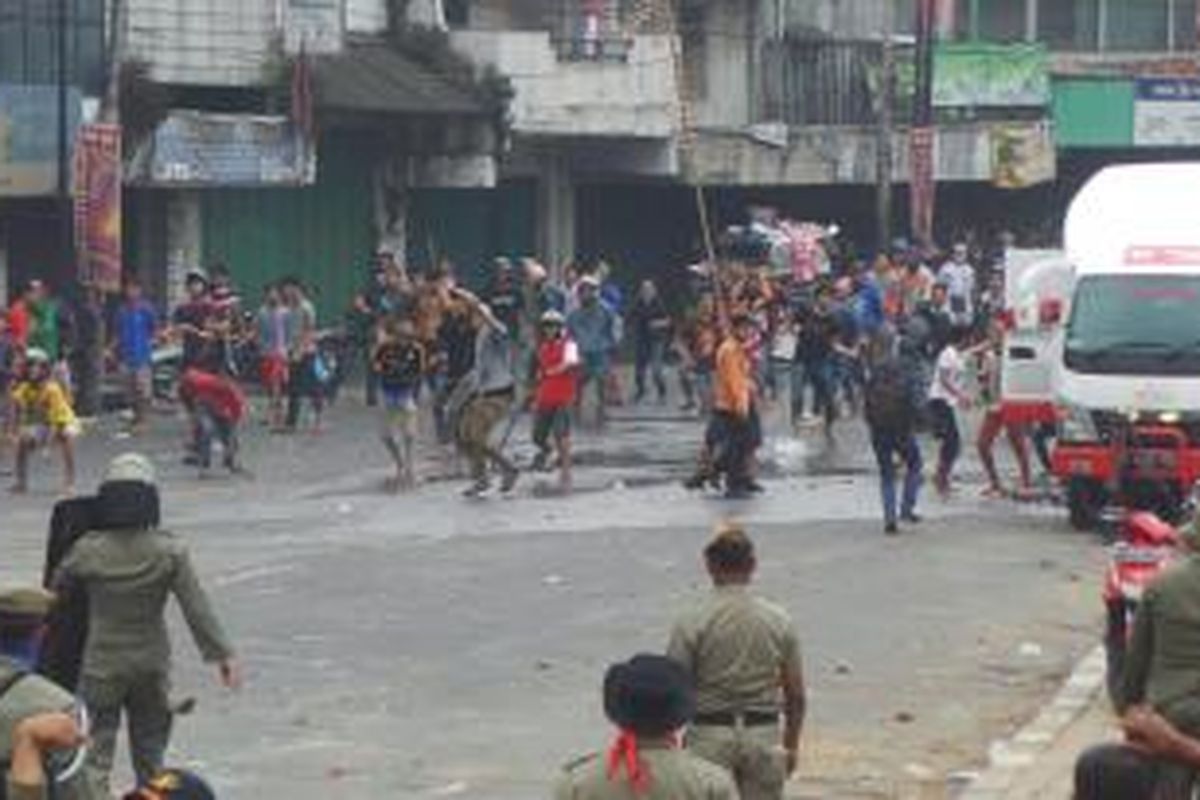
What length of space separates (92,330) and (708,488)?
28.9ft

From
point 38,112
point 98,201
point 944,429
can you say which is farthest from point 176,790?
point 38,112

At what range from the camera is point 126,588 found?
10.9m

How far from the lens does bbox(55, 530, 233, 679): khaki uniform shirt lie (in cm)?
1091

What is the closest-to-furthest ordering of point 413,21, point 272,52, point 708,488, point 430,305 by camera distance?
point 708,488 < point 430,305 < point 272,52 < point 413,21

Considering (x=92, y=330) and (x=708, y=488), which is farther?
(x=92, y=330)

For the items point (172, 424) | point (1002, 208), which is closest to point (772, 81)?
point (1002, 208)

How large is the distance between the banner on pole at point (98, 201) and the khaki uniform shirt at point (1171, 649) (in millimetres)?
22779

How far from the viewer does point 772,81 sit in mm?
48594

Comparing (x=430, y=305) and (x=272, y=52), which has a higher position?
(x=272, y=52)

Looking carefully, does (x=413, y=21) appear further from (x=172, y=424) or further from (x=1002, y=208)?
(x=1002, y=208)

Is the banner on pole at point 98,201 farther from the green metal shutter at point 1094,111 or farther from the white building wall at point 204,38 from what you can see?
the green metal shutter at point 1094,111

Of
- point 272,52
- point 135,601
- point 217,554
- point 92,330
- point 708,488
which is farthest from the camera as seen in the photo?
point 272,52

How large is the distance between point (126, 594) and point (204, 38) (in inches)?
1009

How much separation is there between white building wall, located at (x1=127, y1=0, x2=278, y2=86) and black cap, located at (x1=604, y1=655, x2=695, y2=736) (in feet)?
92.2
